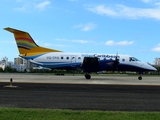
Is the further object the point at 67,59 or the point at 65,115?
the point at 67,59

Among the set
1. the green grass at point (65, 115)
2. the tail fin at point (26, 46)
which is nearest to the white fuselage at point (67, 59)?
the tail fin at point (26, 46)

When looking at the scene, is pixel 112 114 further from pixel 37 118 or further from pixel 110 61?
pixel 110 61

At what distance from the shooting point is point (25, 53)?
34.8 meters

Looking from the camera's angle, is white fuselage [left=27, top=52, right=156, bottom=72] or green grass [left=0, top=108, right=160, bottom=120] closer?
green grass [left=0, top=108, right=160, bottom=120]

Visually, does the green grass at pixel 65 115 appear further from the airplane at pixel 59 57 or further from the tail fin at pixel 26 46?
the tail fin at pixel 26 46

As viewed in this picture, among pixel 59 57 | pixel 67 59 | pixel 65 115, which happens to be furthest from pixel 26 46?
pixel 65 115

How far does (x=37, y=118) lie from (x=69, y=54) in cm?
2703

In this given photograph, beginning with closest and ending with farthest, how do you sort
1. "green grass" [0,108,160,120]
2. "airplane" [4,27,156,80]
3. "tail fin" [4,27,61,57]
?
"green grass" [0,108,160,120]
"airplane" [4,27,156,80]
"tail fin" [4,27,61,57]

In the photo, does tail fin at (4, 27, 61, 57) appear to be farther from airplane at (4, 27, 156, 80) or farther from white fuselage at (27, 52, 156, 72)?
white fuselage at (27, 52, 156, 72)

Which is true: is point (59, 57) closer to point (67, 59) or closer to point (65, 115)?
point (67, 59)

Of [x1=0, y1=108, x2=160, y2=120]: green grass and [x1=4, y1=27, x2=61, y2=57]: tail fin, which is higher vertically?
[x1=4, y1=27, x2=61, y2=57]: tail fin

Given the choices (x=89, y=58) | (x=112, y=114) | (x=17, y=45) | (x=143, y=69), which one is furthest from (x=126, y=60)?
(x=112, y=114)

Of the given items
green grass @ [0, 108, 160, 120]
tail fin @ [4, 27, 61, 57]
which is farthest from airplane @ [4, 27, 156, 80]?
green grass @ [0, 108, 160, 120]

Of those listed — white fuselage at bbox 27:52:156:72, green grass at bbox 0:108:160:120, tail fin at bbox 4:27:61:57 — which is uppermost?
tail fin at bbox 4:27:61:57
